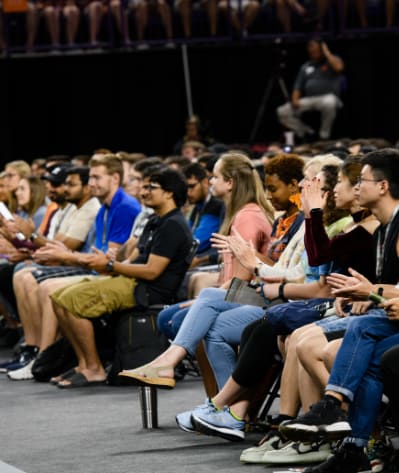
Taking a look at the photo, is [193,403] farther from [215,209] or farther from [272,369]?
[215,209]

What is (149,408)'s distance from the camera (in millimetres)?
5789

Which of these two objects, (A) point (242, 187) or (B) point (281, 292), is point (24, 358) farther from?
(B) point (281, 292)

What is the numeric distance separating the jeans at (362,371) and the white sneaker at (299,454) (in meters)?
0.42

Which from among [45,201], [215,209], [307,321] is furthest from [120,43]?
[307,321]

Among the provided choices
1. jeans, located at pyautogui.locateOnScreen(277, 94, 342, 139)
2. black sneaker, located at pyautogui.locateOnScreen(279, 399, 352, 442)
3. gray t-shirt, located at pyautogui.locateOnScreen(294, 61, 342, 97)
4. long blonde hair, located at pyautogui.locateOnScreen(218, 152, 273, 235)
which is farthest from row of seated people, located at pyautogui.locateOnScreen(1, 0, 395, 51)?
black sneaker, located at pyautogui.locateOnScreen(279, 399, 352, 442)

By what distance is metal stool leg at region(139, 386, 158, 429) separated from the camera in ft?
19.0

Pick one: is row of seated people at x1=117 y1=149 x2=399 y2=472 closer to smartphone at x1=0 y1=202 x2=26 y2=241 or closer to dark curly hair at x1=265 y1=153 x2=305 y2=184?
dark curly hair at x1=265 y1=153 x2=305 y2=184

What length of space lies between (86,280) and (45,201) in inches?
90.7

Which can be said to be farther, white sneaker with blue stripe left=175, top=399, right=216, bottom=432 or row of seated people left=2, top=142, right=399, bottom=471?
white sneaker with blue stripe left=175, top=399, right=216, bottom=432

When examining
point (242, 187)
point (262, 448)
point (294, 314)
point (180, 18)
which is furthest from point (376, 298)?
point (180, 18)

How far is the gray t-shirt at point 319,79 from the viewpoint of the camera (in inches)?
533

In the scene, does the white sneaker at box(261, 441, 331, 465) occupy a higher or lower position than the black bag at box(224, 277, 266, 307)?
lower

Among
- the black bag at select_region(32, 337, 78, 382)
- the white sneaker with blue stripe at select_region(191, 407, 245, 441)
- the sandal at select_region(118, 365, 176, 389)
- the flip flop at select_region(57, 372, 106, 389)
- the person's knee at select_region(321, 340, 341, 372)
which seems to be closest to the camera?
the person's knee at select_region(321, 340, 341, 372)

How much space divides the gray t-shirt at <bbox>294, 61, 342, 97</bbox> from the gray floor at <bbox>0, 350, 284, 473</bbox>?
710cm
